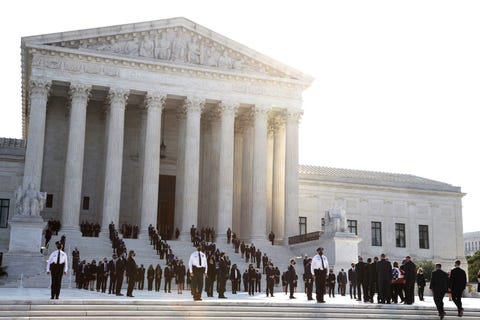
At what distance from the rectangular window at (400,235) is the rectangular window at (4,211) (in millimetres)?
35856

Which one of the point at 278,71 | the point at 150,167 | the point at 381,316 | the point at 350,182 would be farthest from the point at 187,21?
the point at 381,316

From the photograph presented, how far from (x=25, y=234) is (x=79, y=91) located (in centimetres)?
1355

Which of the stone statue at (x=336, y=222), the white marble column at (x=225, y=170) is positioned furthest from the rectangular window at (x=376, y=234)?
the stone statue at (x=336, y=222)

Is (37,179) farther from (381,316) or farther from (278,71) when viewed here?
(381,316)

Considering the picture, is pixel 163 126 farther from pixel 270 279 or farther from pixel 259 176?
pixel 270 279

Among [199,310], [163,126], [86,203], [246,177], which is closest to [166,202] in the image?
[163,126]

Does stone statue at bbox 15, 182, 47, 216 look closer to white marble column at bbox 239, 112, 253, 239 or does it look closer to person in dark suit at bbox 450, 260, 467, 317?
white marble column at bbox 239, 112, 253, 239

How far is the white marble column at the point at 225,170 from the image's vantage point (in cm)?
4716

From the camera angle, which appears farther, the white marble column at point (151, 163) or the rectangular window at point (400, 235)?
the rectangular window at point (400, 235)

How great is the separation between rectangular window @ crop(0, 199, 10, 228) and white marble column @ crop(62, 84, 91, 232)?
622cm

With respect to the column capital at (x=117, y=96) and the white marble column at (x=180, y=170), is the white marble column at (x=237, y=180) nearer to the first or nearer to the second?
the white marble column at (x=180, y=170)

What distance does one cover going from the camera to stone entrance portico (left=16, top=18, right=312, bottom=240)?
147 ft

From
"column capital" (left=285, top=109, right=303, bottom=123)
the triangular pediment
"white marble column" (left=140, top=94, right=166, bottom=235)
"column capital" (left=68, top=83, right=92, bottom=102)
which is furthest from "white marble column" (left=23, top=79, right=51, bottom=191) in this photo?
"column capital" (left=285, top=109, right=303, bottom=123)

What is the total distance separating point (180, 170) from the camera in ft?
158
